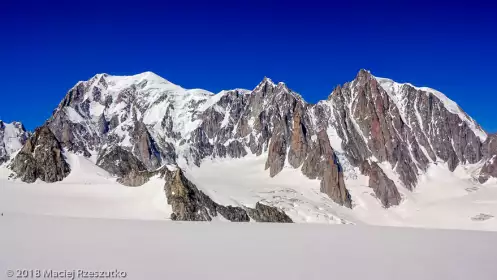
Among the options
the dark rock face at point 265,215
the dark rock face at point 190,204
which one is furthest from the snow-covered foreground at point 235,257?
the dark rock face at point 265,215

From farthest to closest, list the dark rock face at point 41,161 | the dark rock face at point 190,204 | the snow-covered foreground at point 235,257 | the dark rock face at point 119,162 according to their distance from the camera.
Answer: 1. the dark rock face at point 119,162
2. the dark rock face at point 41,161
3. the dark rock face at point 190,204
4. the snow-covered foreground at point 235,257

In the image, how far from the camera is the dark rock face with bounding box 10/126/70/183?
107688 millimetres

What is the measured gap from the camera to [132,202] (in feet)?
305

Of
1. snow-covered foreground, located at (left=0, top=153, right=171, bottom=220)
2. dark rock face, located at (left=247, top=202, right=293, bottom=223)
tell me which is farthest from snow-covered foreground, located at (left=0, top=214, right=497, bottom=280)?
dark rock face, located at (left=247, top=202, right=293, bottom=223)

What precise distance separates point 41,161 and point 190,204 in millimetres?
45472

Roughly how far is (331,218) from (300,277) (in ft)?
506

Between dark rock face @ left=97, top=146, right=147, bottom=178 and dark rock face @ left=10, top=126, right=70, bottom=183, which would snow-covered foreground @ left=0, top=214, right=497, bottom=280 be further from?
dark rock face @ left=97, top=146, right=147, bottom=178

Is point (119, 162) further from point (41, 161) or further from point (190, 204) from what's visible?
point (190, 204)

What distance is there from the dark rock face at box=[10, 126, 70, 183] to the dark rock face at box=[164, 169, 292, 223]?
31.6 metres

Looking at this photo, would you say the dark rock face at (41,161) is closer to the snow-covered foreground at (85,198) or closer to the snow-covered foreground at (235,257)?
the snow-covered foreground at (85,198)

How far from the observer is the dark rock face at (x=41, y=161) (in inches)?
4240

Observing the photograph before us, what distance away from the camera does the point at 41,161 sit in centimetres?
11012

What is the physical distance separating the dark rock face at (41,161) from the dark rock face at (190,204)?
104 ft

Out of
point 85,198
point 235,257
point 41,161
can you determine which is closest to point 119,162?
point 41,161
